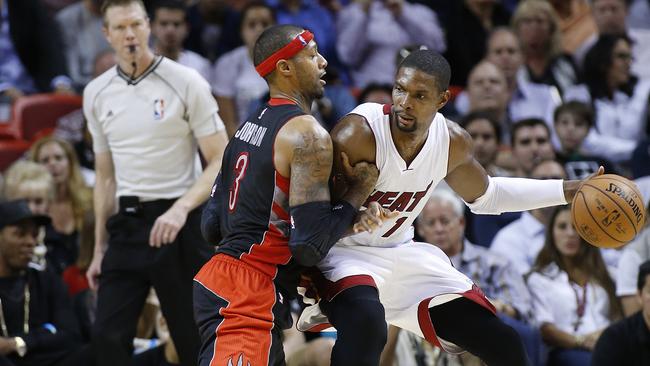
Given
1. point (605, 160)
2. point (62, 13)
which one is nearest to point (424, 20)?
point (605, 160)

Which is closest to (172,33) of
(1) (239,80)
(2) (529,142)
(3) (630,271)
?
(1) (239,80)

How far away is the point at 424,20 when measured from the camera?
1084 centimetres

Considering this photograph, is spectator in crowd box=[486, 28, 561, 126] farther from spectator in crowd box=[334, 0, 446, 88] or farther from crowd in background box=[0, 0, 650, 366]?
spectator in crowd box=[334, 0, 446, 88]

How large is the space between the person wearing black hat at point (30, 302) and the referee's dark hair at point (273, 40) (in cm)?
287

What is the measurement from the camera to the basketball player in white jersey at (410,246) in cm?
498

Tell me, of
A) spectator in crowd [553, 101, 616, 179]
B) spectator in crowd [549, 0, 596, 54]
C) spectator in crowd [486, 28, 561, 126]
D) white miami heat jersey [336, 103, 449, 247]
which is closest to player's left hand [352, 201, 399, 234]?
white miami heat jersey [336, 103, 449, 247]

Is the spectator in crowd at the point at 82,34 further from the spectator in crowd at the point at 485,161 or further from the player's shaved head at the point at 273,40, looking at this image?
the player's shaved head at the point at 273,40

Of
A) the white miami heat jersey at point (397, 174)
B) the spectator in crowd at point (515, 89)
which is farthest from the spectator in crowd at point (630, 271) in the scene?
the white miami heat jersey at point (397, 174)

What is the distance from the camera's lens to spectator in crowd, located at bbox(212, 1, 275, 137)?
9.84 m

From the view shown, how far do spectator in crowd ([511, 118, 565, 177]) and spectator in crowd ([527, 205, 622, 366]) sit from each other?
4.15 feet

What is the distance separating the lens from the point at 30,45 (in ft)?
33.3

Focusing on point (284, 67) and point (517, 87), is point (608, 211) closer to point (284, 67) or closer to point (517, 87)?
point (284, 67)

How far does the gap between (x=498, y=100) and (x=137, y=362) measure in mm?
4427

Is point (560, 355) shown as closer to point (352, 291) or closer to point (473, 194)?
point (473, 194)
